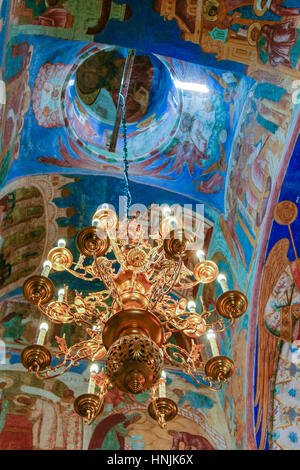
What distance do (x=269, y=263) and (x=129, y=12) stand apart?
376 cm

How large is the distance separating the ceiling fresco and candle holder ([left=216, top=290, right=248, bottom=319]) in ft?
8.81

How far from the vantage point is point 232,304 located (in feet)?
14.4

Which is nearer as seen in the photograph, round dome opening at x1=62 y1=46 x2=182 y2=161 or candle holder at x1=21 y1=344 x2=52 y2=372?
candle holder at x1=21 y1=344 x2=52 y2=372

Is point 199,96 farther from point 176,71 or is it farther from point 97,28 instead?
point 97,28

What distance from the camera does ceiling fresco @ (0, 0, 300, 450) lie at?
6.17m

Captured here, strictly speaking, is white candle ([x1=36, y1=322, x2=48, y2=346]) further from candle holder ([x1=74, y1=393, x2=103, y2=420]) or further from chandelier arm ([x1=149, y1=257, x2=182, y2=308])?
chandelier arm ([x1=149, y1=257, x2=182, y2=308])

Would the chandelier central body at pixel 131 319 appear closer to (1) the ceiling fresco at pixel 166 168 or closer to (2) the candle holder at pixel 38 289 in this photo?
(2) the candle holder at pixel 38 289

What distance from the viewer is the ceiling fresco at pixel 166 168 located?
6.17m

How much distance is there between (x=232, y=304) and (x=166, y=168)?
430cm

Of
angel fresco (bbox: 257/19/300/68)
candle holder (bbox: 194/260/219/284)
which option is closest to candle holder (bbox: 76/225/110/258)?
candle holder (bbox: 194/260/219/284)

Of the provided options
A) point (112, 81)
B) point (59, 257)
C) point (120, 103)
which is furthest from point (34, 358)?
point (112, 81)

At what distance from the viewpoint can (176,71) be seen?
7730mm

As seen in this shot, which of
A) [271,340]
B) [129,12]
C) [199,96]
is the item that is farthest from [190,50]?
[271,340]

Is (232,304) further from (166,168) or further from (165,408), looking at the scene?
(166,168)
